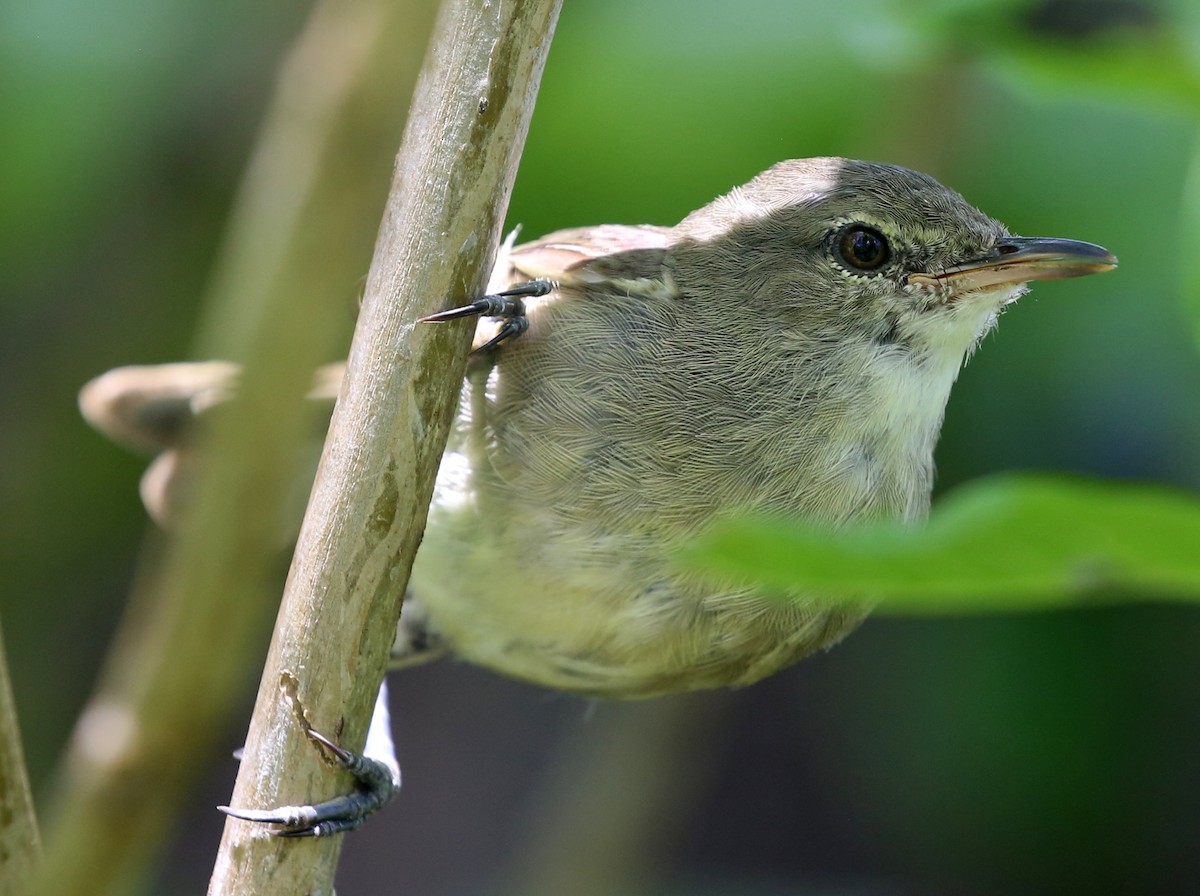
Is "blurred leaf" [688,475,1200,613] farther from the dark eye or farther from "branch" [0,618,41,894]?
the dark eye

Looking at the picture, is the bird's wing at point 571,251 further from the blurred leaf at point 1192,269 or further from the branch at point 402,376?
the blurred leaf at point 1192,269

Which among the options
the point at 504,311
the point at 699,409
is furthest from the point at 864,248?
the point at 504,311

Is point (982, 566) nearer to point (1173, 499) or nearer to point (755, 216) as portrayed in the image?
point (1173, 499)

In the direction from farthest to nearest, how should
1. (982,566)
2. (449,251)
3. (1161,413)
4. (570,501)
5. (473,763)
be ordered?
(473,763) → (1161,413) → (570,501) → (449,251) → (982,566)

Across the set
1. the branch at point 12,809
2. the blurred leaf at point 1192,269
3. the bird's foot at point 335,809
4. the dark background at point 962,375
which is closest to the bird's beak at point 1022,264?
the dark background at point 962,375

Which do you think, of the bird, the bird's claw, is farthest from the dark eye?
the bird's claw

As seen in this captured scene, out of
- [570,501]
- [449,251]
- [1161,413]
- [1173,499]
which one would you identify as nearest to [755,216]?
[570,501]

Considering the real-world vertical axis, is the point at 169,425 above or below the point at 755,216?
below
